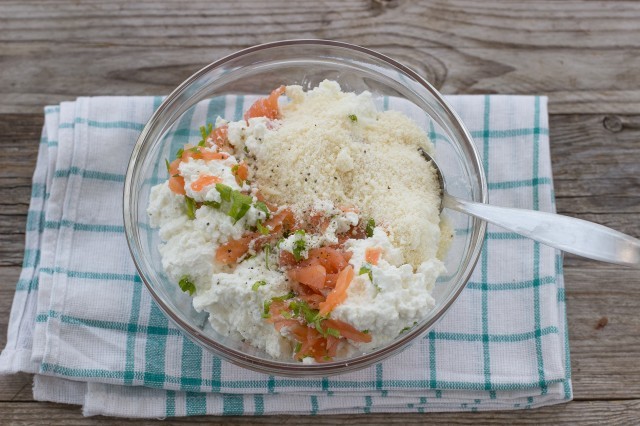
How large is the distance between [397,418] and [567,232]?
1094 millimetres

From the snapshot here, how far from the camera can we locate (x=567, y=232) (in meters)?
2.28

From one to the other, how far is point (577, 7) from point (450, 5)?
606 mm

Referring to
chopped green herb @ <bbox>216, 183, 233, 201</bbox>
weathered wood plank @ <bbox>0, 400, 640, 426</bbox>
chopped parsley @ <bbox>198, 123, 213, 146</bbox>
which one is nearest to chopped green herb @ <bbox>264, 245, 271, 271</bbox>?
chopped green herb @ <bbox>216, 183, 233, 201</bbox>

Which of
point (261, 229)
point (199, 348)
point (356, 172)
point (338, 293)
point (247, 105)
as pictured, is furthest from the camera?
point (247, 105)

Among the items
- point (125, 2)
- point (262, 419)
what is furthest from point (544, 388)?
point (125, 2)

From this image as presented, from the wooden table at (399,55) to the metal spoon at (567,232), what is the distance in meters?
0.81

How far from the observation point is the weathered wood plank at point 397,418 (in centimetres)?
286

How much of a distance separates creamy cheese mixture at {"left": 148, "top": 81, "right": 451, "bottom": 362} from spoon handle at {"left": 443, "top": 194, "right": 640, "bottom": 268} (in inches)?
8.6

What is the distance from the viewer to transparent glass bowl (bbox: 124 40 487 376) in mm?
2535

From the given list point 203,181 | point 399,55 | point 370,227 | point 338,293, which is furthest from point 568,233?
point 399,55

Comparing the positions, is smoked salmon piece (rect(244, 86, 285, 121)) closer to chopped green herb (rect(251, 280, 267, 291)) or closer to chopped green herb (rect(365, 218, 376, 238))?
chopped green herb (rect(365, 218, 376, 238))

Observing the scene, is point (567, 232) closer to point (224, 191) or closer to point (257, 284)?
point (257, 284)

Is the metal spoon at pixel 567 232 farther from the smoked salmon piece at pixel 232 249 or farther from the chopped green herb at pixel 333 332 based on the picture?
the smoked salmon piece at pixel 232 249

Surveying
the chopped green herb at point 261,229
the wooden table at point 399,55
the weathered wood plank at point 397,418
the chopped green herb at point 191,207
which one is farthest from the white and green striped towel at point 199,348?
the chopped green herb at point 261,229
